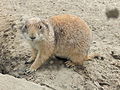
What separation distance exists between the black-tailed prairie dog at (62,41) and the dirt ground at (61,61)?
0.22m

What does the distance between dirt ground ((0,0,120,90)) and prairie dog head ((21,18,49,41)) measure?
0.75 metres

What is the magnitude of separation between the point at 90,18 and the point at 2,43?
7.05 feet

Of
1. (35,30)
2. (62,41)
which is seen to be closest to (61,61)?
(62,41)

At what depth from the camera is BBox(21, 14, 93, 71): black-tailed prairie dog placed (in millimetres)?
5594

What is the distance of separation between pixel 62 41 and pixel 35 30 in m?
0.65

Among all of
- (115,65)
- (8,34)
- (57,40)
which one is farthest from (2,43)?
(115,65)

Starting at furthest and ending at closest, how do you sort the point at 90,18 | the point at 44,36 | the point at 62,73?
the point at 90,18 → the point at 62,73 → the point at 44,36

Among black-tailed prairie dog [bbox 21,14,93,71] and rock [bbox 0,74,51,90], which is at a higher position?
black-tailed prairie dog [bbox 21,14,93,71]

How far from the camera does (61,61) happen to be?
6168 mm

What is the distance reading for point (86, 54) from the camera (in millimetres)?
6043

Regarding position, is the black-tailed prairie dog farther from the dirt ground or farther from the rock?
the rock

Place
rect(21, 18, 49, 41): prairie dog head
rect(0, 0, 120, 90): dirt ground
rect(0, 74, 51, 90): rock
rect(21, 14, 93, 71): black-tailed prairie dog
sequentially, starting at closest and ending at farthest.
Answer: rect(0, 74, 51, 90): rock < rect(21, 18, 49, 41): prairie dog head < rect(21, 14, 93, 71): black-tailed prairie dog < rect(0, 0, 120, 90): dirt ground

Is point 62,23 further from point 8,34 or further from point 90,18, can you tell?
point 90,18

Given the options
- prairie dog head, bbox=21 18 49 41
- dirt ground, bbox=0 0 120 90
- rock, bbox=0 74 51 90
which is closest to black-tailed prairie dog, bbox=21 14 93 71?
prairie dog head, bbox=21 18 49 41
